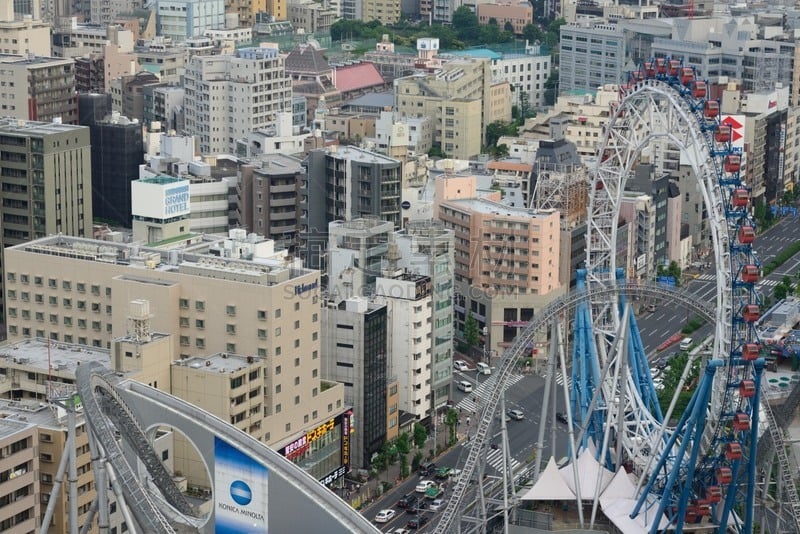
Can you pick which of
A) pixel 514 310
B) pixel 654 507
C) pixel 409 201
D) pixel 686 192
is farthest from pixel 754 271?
pixel 686 192

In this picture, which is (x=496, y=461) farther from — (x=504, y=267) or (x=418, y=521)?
(x=504, y=267)

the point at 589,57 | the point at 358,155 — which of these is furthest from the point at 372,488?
the point at 589,57

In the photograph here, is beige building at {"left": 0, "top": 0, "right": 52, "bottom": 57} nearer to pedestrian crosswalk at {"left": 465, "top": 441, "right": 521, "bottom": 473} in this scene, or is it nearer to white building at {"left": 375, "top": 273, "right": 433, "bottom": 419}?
white building at {"left": 375, "top": 273, "right": 433, "bottom": 419}

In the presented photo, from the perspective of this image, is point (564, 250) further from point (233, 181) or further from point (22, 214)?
point (22, 214)

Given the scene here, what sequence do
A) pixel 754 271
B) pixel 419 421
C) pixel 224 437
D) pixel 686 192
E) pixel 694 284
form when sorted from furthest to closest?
pixel 686 192
pixel 694 284
pixel 419 421
pixel 754 271
pixel 224 437

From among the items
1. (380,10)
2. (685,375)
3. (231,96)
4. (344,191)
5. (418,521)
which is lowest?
(418,521)

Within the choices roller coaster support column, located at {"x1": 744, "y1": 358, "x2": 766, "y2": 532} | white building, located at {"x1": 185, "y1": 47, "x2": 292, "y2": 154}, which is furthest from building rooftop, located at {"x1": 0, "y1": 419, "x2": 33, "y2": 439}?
white building, located at {"x1": 185, "y1": 47, "x2": 292, "y2": 154}

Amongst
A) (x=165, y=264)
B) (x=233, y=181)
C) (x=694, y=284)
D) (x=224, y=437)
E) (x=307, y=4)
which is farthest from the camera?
(x=307, y=4)
